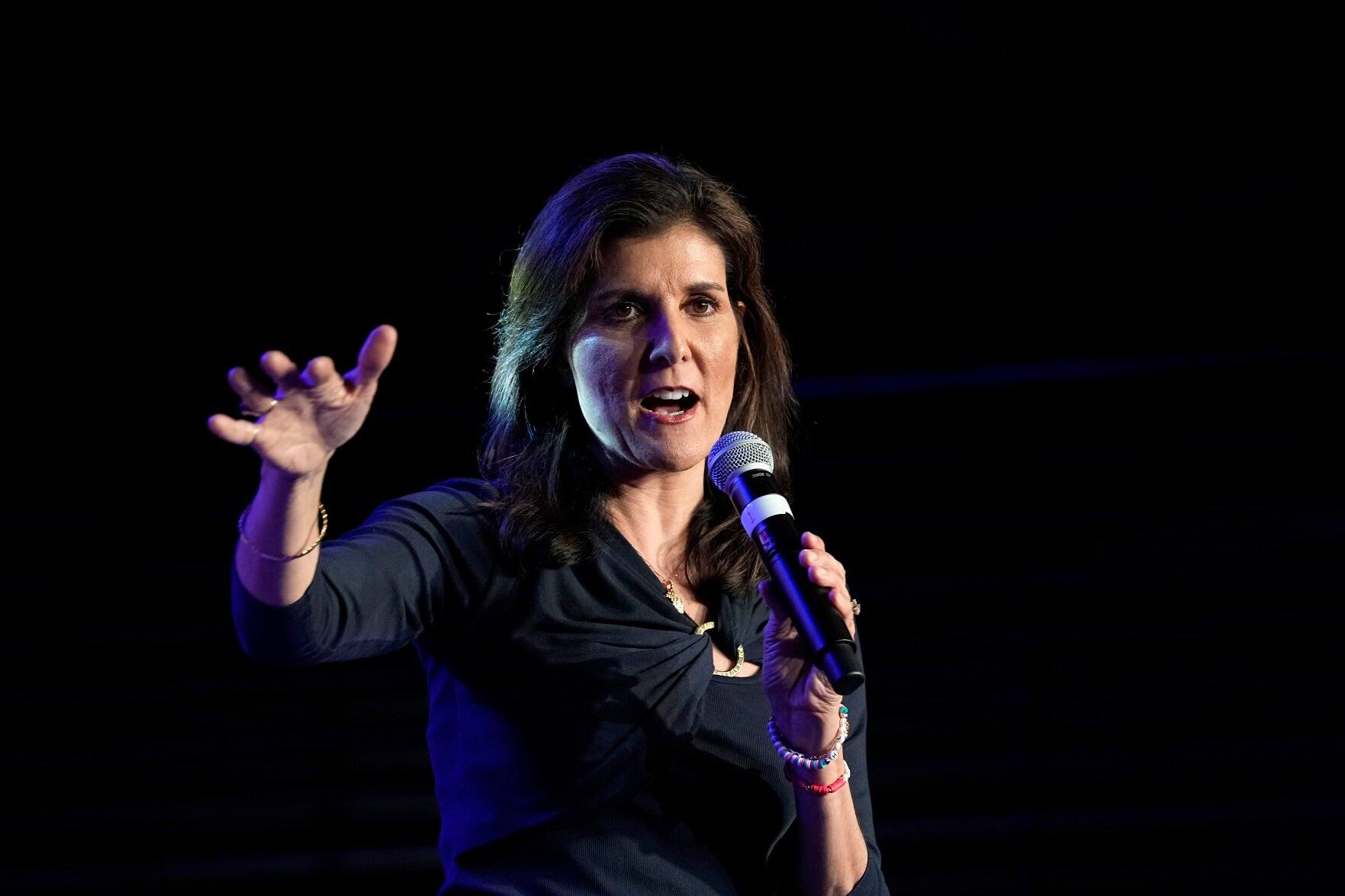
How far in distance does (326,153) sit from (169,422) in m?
→ 0.74

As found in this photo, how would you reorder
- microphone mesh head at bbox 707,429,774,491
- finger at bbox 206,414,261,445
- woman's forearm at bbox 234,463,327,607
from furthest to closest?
microphone mesh head at bbox 707,429,774,491 < woman's forearm at bbox 234,463,327,607 < finger at bbox 206,414,261,445

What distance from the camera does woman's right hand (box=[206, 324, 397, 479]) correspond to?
105 centimetres

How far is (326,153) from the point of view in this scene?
2725 mm

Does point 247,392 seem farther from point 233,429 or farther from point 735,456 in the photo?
point 735,456

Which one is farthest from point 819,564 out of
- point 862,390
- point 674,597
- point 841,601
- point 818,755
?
point 862,390

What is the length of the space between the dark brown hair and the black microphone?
0.25m

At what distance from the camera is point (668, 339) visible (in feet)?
5.04

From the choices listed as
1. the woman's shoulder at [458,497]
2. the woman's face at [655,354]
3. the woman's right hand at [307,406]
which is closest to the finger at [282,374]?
the woman's right hand at [307,406]

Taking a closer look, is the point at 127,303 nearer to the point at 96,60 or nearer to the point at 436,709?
the point at 96,60

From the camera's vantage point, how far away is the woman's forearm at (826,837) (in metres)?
1.49

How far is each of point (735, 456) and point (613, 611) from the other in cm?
29

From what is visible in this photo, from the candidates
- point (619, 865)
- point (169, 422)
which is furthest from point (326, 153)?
point (619, 865)

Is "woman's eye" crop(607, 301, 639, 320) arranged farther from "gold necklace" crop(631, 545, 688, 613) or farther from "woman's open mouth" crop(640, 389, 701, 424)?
"gold necklace" crop(631, 545, 688, 613)

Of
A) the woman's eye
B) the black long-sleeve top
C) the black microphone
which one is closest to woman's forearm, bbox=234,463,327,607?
the black long-sleeve top
